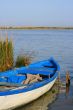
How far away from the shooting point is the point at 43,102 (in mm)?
9867

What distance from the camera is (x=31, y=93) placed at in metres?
8.94

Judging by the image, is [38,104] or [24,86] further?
[38,104]

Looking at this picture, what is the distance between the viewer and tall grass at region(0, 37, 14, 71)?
1202 centimetres

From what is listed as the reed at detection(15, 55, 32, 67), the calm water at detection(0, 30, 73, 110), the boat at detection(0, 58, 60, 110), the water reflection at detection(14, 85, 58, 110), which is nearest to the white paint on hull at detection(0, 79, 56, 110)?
the boat at detection(0, 58, 60, 110)

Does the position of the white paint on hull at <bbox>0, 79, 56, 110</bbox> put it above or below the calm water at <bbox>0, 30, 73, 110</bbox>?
below

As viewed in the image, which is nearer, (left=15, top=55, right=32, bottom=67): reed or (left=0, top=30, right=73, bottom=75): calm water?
(left=15, top=55, right=32, bottom=67): reed

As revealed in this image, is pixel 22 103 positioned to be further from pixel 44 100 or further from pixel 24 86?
pixel 44 100

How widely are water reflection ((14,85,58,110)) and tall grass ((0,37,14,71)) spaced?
2.27 meters

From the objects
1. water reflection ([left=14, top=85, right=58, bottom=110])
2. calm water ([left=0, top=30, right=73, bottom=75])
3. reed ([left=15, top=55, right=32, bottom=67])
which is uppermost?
calm water ([left=0, top=30, right=73, bottom=75])

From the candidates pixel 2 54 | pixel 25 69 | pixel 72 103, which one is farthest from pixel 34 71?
pixel 72 103

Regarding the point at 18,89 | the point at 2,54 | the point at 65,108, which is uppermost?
the point at 2,54

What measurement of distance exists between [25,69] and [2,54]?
118cm

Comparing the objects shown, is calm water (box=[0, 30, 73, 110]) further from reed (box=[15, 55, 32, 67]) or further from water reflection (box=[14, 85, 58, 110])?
reed (box=[15, 55, 32, 67])

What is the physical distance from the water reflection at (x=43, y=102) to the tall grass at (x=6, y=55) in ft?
7.46
